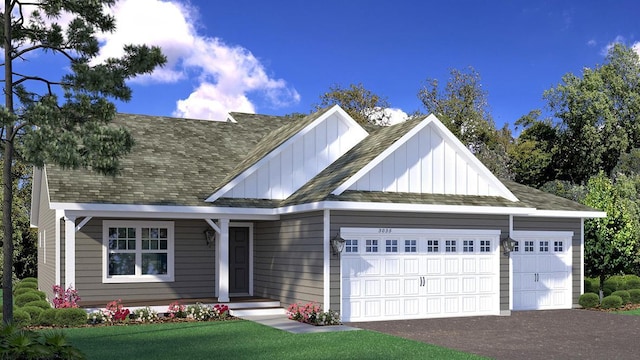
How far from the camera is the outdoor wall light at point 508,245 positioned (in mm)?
18656

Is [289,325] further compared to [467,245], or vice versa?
[467,245]

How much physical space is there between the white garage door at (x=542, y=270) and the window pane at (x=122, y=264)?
10.5m

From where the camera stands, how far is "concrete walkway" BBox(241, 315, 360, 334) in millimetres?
15126

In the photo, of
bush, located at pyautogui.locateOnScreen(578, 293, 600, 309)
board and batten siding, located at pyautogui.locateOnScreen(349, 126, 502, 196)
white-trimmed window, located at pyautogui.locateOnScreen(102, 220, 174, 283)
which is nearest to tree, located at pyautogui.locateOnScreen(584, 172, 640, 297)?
bush, located at pyautogui.locateOnScreen(578, 293, 600, 309)

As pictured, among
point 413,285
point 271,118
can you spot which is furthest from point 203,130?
point 413,285

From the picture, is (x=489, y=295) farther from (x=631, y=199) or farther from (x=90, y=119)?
(x=631, y=199)

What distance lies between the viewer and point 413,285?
17.9m

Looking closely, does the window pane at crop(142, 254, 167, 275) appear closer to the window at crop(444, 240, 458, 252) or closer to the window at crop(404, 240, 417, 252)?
the window at crop(404, 240, 417, 252)

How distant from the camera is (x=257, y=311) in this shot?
719 inches

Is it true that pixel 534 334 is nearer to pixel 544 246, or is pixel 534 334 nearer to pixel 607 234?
pixel 544 246

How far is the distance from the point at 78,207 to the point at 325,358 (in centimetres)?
828

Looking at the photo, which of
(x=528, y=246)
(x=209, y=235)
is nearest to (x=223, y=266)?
(x=209, y=235)

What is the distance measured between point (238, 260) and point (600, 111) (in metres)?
27.2

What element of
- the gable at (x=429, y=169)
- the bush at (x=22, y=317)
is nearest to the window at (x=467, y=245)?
the gable at (x=429, y=169)
